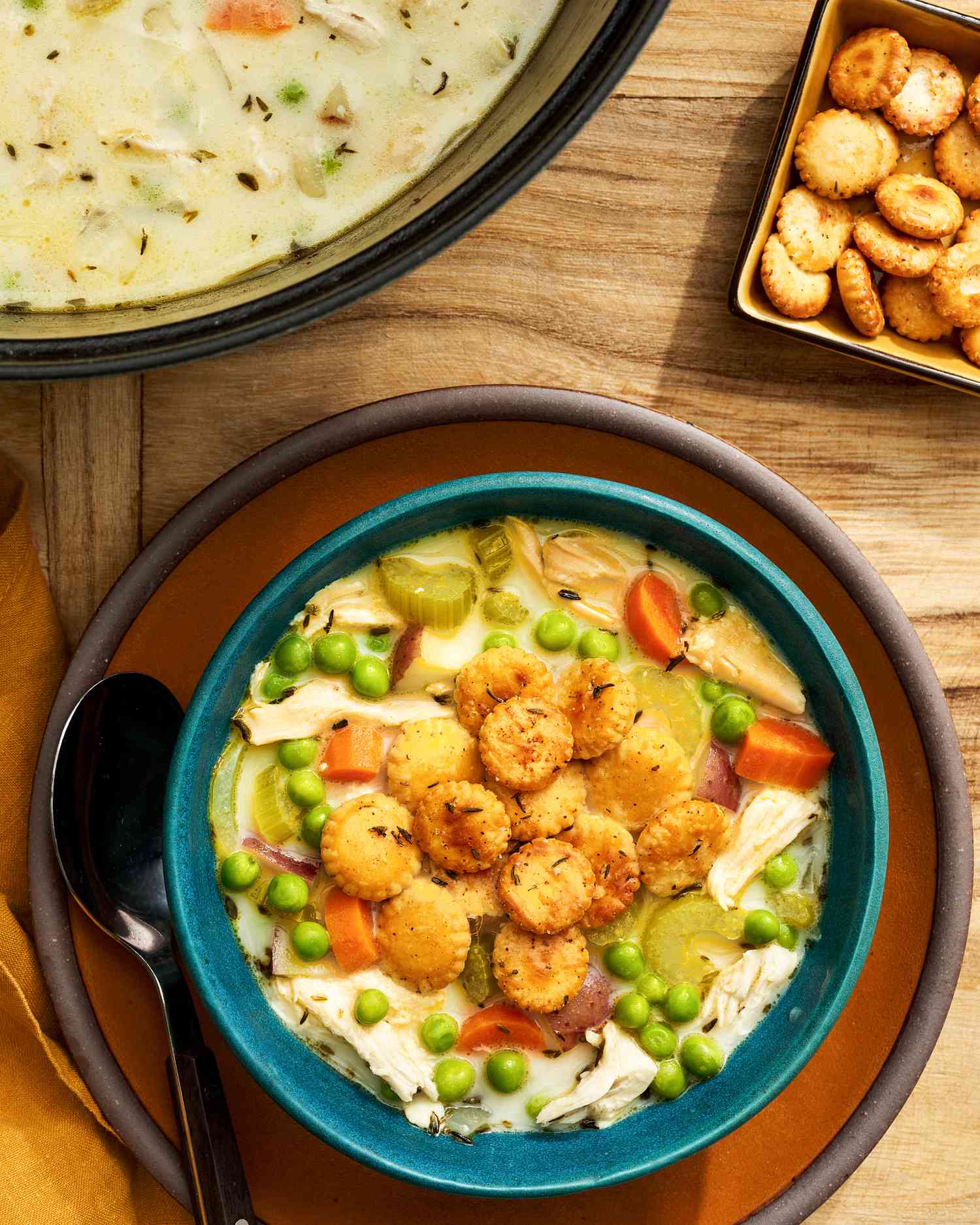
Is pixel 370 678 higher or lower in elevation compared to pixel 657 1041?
higher

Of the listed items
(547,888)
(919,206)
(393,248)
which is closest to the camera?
(393,248)

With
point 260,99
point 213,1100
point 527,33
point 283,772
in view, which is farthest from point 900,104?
point 213,1100

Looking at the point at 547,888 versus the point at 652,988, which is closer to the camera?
the point at 547,888

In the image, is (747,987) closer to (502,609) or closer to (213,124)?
(502,609)

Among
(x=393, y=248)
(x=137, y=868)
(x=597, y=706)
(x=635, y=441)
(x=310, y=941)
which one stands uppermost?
(x=393, y=248)

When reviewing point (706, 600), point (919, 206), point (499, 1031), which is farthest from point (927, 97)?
point (499, 1031)

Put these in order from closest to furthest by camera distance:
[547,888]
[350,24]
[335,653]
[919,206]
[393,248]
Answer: [393,248] → [350,24] → [547,888] → [335,653] → [919,206]
